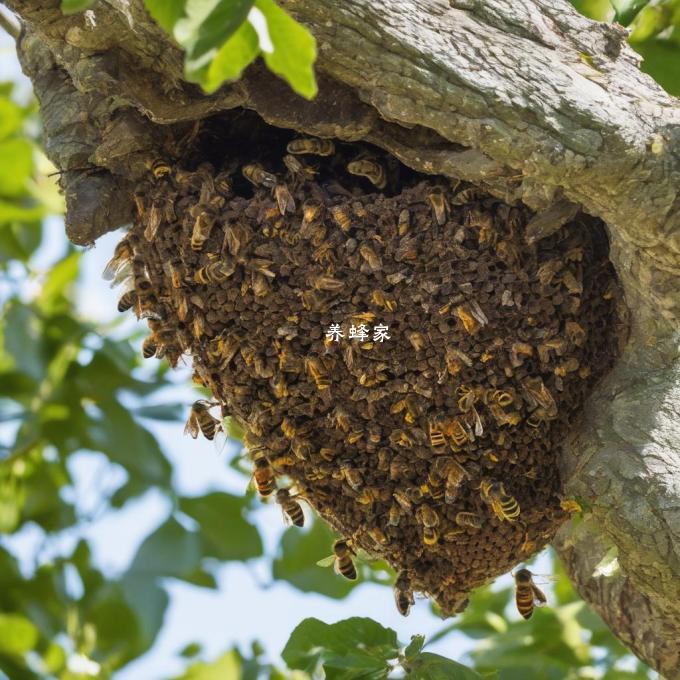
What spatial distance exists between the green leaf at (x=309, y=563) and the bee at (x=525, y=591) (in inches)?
42.7

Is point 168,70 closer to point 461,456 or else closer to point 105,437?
point 461,456

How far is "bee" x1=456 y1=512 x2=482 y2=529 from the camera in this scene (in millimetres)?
2879

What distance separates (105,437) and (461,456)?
194 centimetres

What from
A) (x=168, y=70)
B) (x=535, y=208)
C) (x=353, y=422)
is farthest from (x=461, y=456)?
(x=168, y=70)

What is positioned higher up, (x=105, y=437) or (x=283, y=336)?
(x=283, y=336)

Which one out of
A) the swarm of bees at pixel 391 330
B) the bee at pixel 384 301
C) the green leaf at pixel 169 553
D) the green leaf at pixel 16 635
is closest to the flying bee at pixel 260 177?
the swarm of bees at pixel 391 330

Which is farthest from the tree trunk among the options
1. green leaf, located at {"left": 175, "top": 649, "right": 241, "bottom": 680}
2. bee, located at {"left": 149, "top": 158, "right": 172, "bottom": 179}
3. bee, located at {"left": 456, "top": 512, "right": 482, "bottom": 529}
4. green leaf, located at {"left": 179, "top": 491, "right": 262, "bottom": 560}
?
green leaf, located at {"left": 175, "top": 649, "right": 241, "bottom": 680}

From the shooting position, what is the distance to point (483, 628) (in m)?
4.46

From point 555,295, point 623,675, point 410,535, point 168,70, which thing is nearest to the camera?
point 168,70

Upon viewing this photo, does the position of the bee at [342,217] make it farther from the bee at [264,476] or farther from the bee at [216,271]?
the bee at [264,476]

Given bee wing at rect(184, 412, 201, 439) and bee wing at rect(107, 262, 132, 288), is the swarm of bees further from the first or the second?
bee wing at rect(184, 412, 201, 439)

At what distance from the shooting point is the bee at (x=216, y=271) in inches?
Answer: 111

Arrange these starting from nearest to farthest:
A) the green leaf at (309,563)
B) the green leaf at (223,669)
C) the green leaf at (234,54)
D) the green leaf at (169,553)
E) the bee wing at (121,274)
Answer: the green leaf at (234,54) → the bee wing at (121,274) → the green leaf at (169,553) → the green leaf at (309,563) → the green leaf at (223,669)

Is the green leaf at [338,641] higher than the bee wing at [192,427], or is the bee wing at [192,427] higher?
the bee wing at [192,427]
